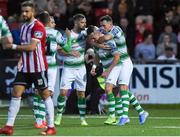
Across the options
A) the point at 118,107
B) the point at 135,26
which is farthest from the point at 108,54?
the point at 135,26

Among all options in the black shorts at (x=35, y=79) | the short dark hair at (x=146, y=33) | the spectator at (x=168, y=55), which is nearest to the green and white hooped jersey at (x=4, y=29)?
the black shorts at (x=35, y=79)

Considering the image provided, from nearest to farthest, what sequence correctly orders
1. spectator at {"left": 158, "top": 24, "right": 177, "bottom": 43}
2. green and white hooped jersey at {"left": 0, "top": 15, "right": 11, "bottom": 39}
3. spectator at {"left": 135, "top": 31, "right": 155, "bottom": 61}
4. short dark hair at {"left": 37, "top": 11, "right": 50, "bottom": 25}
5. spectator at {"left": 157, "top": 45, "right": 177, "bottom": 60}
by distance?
green and white hooped jersey at {"left": 0, "top": 15, "right": 11, "bottom": 39} → short dark hair at {"left": 37, "top": 11, "right": 50, "bottom": 25} → spectator at {"left": 157, "top": 45, "right": 177, "bottom": 60} → spectator at {"left": 135, "top": 31, "right": 155, "bottom": 61} → spectator at {"left": 158, "top": 24, "right": 177, "bottom": 43}

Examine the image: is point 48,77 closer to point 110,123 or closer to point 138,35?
point 110,123

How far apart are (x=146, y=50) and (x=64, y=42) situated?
7.28m

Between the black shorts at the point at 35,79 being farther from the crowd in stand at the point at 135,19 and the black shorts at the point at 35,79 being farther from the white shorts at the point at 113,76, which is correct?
the crowd in stand at the point at 135,19

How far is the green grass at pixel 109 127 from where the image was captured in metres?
16.4

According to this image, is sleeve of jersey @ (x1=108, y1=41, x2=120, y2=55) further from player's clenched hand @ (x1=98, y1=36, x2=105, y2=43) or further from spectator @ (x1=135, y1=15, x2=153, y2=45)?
spectator @ (x1=135, y1=15, x2=153, y2=45)

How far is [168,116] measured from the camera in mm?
21344

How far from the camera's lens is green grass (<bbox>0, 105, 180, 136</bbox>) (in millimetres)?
16391

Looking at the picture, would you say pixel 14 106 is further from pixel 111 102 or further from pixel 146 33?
pixel 146 33

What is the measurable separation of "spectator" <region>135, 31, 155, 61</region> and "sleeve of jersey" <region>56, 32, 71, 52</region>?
22.2 ft

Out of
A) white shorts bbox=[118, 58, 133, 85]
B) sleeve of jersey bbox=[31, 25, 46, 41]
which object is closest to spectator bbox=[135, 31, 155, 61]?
white shorts bbox=[118, 58, 133, 85]

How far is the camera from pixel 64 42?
18.2 m

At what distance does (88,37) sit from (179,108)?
6180 mm
